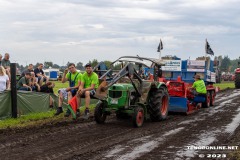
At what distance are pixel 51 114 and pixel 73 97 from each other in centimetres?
135

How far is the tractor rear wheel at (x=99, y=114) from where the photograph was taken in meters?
10.8

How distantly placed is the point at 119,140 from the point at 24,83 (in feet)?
19.3

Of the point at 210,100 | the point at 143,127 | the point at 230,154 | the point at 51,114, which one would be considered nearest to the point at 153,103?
the point at 143,127

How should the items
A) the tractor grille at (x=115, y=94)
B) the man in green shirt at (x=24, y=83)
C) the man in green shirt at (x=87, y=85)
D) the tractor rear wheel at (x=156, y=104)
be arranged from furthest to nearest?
the man in green shirt at (x=24, y=83), the tractor rear wheel at (x=156, y=104), the man in green shirt at (x=87, y=85), the tractor grille at (x=115, y=94)

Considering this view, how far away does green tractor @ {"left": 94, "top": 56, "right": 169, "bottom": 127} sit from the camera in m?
10.5

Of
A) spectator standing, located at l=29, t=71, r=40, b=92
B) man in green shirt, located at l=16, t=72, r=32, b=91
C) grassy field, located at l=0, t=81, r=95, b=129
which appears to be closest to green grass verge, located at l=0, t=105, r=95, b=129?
grassy field, located at l=0, t=81, r=95, b=129

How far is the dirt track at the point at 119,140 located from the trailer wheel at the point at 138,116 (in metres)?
0.20

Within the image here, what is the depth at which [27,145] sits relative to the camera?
307 inches

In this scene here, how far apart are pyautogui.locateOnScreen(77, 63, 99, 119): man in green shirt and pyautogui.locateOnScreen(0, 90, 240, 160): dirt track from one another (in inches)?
27.4

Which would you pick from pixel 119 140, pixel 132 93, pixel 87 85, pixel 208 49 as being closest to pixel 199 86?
pixel 132 93

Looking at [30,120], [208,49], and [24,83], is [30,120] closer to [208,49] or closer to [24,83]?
[24,83]

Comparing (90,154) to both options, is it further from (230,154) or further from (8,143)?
(230,154)

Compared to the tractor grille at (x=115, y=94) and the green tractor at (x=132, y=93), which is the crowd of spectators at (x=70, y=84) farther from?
the tractor grille at (x=115, y=94)

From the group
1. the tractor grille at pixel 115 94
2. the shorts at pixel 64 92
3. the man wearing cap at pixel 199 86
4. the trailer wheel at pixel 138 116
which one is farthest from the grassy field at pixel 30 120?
the man wearing cap at pixel 199 86
